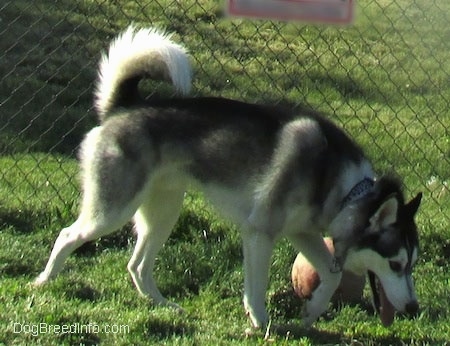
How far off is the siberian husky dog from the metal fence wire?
6.70 feet

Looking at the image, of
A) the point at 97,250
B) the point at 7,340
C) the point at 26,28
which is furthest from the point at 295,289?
the point at 26,28

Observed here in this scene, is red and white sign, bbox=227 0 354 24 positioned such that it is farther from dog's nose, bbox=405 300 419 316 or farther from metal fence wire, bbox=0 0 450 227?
metal fence wire, bbox=0 0 450 227

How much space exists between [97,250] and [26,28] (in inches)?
145

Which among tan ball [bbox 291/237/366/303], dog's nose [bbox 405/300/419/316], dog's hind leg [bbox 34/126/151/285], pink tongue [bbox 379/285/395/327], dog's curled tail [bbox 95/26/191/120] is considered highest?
dog's curled tail [bbox 95/26/191/120]

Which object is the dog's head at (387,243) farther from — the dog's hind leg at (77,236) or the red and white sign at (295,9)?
the dog's hind leg at (77,236)

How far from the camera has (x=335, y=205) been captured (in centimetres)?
479

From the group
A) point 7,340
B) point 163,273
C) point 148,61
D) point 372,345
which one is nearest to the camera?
point 7,340

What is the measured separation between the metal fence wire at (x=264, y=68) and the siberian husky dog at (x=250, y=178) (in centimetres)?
204

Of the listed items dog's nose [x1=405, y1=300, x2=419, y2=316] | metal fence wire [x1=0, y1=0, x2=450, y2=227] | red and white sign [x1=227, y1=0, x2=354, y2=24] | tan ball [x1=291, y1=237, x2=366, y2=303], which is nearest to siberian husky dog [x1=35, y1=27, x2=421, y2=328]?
dog's nose [x1=405, y1=300, x2=419, y2=316]

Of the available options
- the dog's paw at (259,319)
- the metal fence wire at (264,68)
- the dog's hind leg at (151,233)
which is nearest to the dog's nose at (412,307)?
the dog's paw at (259,319)

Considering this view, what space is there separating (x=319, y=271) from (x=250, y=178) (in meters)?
0.53

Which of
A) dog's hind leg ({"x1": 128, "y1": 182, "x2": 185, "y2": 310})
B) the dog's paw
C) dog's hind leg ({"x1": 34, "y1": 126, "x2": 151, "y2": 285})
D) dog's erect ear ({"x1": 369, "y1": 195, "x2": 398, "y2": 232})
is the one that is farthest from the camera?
dog's hind leg ({"x1": 128, "y1": 182, "x2": 185, "y2": 310})

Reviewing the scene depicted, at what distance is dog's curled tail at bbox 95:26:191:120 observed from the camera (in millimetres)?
5031

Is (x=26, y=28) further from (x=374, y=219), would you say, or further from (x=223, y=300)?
(x=374, y=219)
